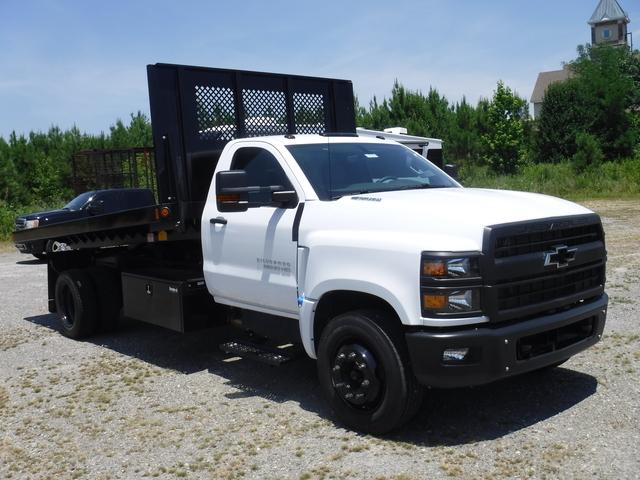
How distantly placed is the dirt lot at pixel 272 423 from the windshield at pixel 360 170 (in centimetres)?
170

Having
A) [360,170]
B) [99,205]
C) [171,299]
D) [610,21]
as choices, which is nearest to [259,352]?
[171,299]

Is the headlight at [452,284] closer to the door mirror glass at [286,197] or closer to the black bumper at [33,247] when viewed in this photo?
the door mirror glass at [286,197]

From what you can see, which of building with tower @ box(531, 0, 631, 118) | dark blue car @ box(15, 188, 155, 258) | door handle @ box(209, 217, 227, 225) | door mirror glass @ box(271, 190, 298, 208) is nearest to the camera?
door mirror glass @ box(271, 190, 298, 208)

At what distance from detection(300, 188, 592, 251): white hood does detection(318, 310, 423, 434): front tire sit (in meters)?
0.57

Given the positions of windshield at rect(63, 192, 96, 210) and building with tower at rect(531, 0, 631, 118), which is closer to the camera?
windshield at rect(63, 192, 96, 210)

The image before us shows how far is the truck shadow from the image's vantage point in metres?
5.03

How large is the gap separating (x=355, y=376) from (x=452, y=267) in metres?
1.09

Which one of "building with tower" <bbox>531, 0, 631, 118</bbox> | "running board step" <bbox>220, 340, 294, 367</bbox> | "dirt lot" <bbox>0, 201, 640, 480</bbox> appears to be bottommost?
"dirt lot" <bbox>0, 201, 640, 480</bbox>

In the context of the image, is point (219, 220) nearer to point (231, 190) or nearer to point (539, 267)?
point (231, 190)

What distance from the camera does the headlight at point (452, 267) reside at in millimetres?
4457

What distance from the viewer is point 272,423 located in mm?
5367

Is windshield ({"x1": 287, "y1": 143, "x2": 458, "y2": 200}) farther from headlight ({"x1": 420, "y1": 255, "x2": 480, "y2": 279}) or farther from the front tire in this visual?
headlight ({"x1": 420, "y1": 255, "x2": 480, "y2": 279})

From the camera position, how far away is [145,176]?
30.0 feet

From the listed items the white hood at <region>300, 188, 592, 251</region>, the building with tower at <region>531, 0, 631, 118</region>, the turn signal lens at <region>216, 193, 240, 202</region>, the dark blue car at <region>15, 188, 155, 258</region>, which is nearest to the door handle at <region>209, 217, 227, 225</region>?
the turn signal lens at <region>216, 193, 240, 202</region>
